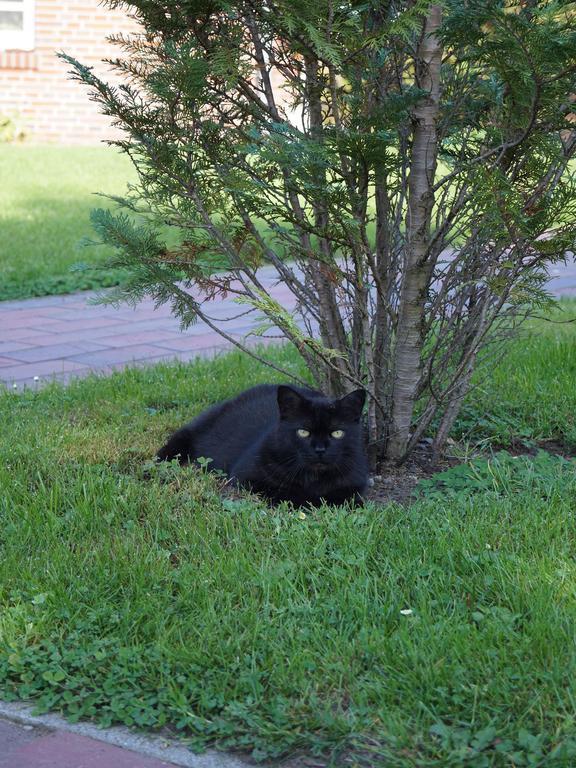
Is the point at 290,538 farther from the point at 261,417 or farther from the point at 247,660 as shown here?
the point at 261,417

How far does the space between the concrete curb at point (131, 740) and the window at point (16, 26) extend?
14.7 metres

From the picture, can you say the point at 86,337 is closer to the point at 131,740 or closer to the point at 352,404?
the point at 352,404

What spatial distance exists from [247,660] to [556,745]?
822mm

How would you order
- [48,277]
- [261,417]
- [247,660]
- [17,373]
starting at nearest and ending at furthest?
1. [247,660]
2. [261,417]
3. [17,373]
4. [48,277]

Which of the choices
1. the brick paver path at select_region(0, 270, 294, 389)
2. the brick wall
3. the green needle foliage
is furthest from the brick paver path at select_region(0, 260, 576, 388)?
the brick wall

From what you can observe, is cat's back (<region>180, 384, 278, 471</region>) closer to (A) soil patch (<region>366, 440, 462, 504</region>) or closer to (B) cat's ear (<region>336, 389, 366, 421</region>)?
(B) cat's ear (<region>336, 389, 366, 421</region>)

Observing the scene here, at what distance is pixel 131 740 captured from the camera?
2.55 m

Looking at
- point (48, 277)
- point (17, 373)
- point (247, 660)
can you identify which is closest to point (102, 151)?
point (48, 277)

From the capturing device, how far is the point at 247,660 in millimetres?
2750

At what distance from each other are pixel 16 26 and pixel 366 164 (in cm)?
1382

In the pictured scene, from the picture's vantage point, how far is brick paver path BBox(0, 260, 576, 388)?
6.38m

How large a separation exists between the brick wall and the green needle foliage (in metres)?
11.4

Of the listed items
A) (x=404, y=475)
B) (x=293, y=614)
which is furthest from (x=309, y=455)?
(x=293, y=614)

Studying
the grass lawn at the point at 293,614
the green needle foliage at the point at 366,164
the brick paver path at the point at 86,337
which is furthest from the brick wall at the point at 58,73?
the grass lawn at the point at 293,614
